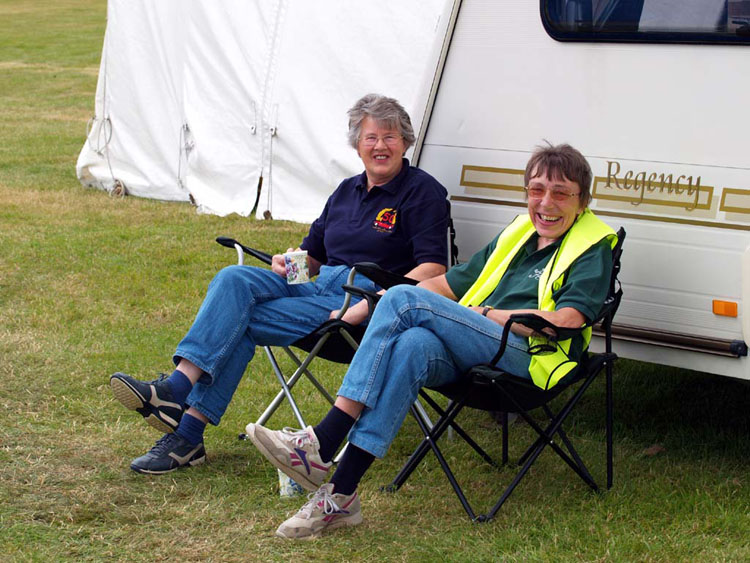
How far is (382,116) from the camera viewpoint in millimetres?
3953

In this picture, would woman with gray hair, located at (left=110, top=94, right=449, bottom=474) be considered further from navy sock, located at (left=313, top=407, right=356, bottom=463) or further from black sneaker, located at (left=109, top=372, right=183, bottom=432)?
navy sock, located at (left=313, top=407, right=356, bottom=463)

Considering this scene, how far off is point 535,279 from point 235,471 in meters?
1.28

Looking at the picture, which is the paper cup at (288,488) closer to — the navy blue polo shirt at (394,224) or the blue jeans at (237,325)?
the blue jeans at (237,325)

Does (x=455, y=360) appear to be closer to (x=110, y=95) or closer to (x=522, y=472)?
(x=522, y=472)

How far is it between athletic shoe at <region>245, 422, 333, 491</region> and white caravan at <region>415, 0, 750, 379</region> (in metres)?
1.22

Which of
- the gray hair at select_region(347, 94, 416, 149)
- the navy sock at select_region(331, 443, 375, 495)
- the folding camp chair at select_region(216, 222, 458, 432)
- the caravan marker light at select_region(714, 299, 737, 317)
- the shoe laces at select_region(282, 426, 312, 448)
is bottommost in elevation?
the navy sock at select_region(331, 443, 375, 495)

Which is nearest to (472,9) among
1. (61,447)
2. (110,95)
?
(61,447)

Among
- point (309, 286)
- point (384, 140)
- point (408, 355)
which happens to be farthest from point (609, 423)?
point (384, 140)

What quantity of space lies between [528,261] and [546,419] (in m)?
1.00

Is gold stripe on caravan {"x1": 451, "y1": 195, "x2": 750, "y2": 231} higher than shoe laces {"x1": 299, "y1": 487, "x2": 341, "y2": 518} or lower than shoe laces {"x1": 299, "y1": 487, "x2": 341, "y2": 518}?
higher

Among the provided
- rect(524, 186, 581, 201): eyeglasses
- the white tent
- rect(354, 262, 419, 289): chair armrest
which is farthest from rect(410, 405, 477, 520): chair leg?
the white tent

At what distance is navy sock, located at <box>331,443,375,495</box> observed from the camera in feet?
10.3

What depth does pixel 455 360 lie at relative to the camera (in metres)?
3.23

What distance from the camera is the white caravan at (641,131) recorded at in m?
3.39
